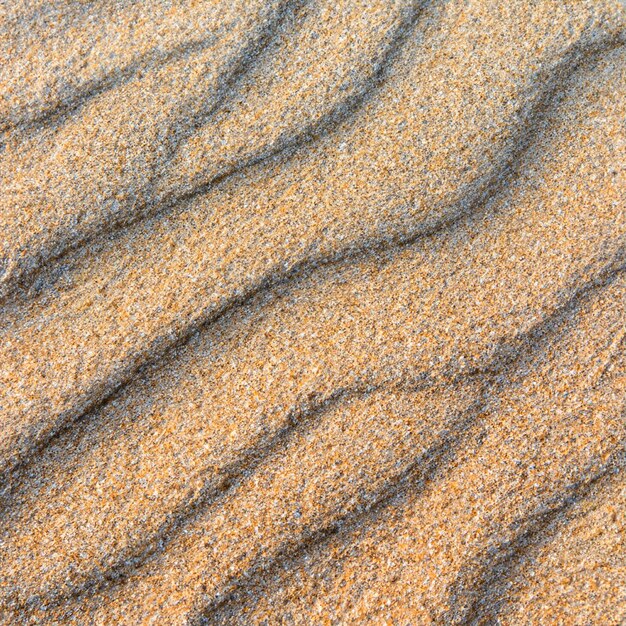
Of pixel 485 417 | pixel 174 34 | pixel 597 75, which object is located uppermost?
pixel 174 34

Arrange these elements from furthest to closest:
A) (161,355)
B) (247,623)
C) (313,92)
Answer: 1. (313,92)
2. (161,355)
3. (247,623)

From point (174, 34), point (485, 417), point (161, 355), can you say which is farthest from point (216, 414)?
point (174, 34)

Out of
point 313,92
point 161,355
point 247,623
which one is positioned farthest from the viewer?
point 313,92

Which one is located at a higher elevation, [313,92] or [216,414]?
[313,92]

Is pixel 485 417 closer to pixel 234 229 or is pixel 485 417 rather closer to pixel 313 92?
pixel 234 229

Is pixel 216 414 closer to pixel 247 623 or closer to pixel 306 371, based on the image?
pixel 306 371

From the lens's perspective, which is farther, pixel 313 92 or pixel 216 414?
pixel 313 92

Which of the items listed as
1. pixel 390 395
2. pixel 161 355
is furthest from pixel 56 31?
pixel 390 395
